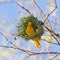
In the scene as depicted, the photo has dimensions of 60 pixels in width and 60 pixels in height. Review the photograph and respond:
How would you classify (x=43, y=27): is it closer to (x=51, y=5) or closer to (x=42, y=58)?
(x=51, y=5)

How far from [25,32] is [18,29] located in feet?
0.37

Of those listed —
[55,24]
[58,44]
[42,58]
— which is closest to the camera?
[58,44]

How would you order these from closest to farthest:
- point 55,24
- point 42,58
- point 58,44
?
point 58,44, point 55,24, point 42,58

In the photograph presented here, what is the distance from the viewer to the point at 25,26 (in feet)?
7.42

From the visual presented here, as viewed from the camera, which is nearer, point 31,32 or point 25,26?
point 31,32

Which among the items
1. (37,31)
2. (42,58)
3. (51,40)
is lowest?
(42,58)

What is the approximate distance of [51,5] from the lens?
2.47 meters

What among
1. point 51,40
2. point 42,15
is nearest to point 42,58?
point 51,40

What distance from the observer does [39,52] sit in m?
2.44

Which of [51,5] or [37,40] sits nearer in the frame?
[37,40]

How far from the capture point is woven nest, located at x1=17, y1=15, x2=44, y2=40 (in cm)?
217

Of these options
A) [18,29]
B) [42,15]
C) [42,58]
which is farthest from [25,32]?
[42,58]

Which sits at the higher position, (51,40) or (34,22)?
(34,22)

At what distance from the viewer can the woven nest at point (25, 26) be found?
217 centimetres
